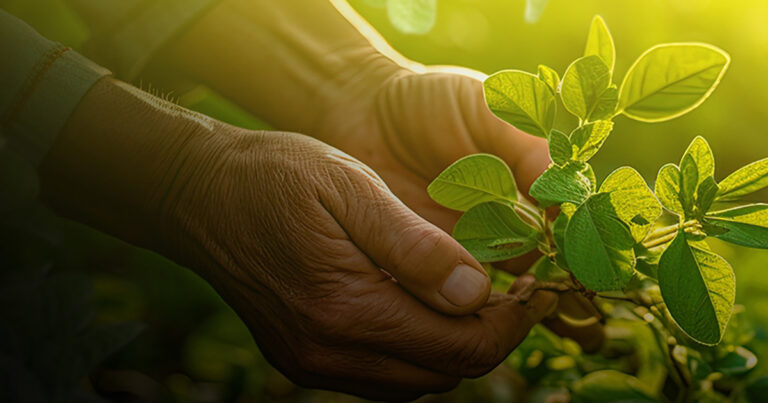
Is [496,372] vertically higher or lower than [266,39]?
lower

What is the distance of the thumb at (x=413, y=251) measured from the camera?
0.88 m

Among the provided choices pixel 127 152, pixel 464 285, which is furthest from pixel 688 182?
pixel 127 152

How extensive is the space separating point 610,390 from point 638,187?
44 centimetres

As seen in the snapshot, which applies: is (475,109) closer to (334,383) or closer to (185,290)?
(334,383)

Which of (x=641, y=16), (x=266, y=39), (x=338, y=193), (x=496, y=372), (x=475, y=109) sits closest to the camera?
(x=338, y=193)

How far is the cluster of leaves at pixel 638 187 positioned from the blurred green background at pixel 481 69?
2.72ft

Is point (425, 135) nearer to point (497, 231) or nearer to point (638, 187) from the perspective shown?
point (497, 231)

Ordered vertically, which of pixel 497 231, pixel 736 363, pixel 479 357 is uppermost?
pixel 497 231

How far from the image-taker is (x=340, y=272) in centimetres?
94

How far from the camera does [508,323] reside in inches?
A: 39.1

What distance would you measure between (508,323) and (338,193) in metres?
0.39

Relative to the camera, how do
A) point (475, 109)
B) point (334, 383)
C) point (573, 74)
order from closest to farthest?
point (573, 74) → point (334, 383) → point (475, 109)

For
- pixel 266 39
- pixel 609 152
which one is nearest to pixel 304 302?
pixel 266 39

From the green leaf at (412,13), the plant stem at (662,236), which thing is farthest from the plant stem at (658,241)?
the green leaf at (412,13)
